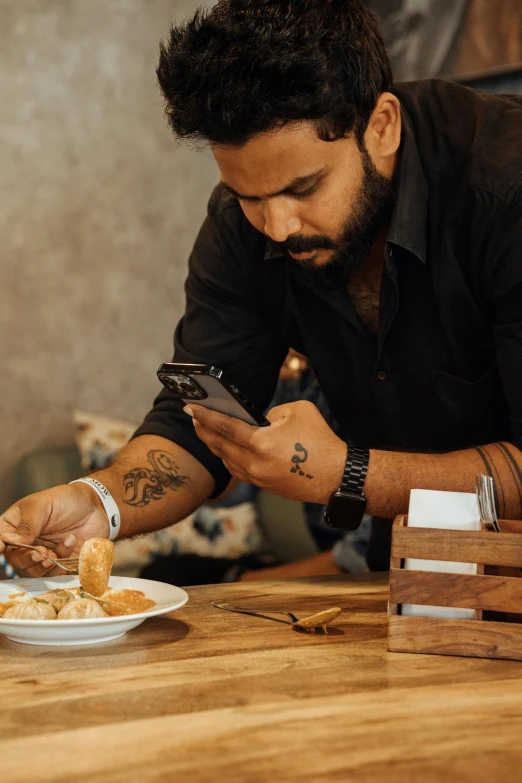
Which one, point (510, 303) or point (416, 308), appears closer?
point (510, 303)

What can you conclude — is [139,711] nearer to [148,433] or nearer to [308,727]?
[308,727]

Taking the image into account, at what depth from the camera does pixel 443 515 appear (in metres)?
1.13

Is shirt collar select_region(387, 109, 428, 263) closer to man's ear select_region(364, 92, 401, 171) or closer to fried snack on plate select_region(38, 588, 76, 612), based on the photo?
man's ear select_region(364, 92, 401, 171)

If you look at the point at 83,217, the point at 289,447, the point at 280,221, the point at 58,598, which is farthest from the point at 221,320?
the point at 83,217

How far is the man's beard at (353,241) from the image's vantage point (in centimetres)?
152

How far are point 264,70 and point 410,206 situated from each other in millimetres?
396

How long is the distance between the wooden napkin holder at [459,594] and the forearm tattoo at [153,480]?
663mm

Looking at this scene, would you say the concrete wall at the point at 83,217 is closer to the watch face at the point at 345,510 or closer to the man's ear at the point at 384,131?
the man's ear at the point at 384,131

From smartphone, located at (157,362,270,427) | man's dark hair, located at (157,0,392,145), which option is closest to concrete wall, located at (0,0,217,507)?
man's dark hair, located at (157,0,392,145)

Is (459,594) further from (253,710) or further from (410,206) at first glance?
(410,206)

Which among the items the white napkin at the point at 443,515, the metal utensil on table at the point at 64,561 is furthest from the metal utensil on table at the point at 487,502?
the metal utensil on table at the point at 64,561

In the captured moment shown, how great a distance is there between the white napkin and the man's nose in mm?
542

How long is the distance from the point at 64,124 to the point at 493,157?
2400 millimetres

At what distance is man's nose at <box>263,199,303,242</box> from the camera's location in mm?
1434
